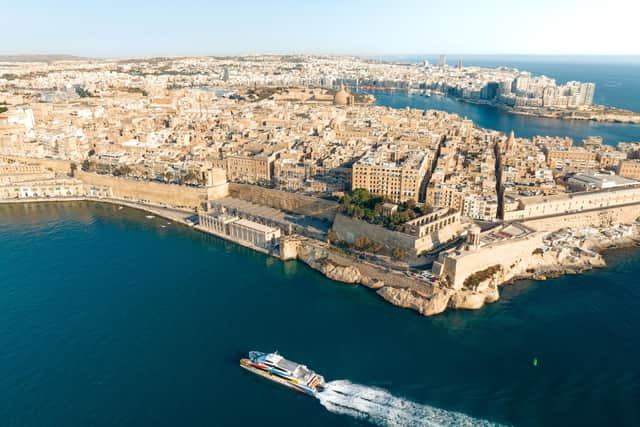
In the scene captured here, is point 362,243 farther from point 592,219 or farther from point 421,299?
point 592,219

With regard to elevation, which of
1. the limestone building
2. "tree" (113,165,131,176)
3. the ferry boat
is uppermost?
the limestone building

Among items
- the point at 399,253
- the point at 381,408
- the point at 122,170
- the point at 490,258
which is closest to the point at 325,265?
the point at 399,253

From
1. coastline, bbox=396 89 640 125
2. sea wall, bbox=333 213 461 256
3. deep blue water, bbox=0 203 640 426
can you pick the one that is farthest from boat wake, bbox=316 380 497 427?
coastline, bbox=396 89 640 125

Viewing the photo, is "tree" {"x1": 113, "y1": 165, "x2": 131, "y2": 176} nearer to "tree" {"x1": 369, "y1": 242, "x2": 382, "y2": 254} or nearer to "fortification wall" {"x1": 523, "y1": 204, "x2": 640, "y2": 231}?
"tree" {"x1": 369, "y1": 242, "x2": 382, "y2": 254}

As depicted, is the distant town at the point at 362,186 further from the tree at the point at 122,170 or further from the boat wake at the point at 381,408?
the boat wake at the point at 381,408

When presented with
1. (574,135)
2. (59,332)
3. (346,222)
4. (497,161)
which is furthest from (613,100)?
(59,332)

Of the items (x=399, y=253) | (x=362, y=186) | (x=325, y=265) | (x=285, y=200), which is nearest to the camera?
(x=399, y=253)
